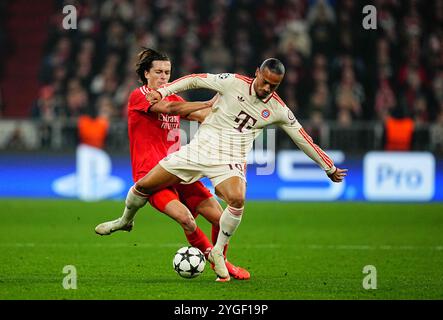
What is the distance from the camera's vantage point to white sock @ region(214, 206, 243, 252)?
26.5 feet

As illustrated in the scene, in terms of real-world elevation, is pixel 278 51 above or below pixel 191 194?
above

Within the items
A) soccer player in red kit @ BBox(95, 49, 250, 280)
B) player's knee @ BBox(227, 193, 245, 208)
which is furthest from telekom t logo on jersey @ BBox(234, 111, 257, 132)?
player's knee @ BBox(227, 193, 245, 208)

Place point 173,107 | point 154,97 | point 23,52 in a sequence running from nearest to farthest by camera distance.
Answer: point 154,97 < point 173,107 < point 23,52

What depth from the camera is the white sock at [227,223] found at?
26.5 ft

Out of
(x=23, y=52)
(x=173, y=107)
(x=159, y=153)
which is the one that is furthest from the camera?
(x=23, y=52)

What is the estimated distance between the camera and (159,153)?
337 inches

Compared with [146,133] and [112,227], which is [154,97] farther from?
[112,227]

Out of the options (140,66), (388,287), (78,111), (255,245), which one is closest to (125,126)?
(78,111)

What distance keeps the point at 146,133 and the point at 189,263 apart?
1275 mm

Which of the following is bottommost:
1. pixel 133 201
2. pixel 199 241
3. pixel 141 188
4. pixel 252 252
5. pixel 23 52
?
pixel 252 252

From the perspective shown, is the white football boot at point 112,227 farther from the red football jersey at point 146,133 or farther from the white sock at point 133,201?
the red football jersey at point 146,133

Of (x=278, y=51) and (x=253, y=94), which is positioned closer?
(x=253, y=94)

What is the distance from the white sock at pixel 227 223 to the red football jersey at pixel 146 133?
2.85ft

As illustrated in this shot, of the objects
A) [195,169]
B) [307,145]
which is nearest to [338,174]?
[307,145]
